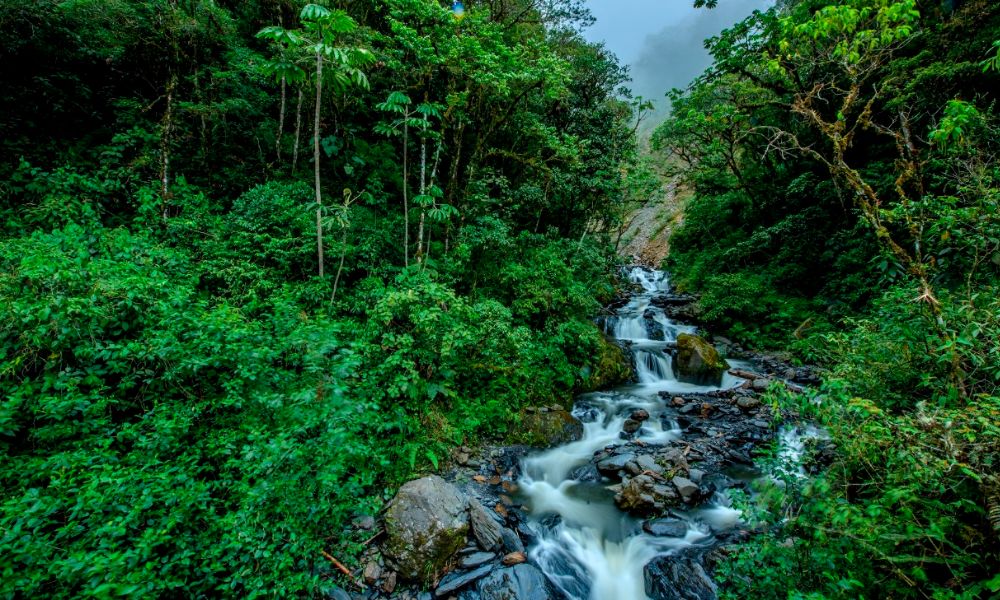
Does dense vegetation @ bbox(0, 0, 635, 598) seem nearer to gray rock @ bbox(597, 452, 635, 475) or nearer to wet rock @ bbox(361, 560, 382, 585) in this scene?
wet rock @ bbox(361, 560, 382, 585)

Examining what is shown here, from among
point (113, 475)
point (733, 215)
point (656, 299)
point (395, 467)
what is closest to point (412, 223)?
point (395, 467)

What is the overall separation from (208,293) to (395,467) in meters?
3.98

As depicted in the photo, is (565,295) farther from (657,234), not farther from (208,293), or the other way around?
(657,234)

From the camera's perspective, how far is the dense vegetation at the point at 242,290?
10.6 feet

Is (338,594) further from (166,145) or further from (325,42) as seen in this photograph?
(166,145)

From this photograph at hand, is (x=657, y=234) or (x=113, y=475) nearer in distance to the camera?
(x=113, y=475)

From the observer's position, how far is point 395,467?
17.0ft

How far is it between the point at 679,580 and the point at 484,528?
2429mm

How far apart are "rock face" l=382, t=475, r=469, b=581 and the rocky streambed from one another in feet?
0.04

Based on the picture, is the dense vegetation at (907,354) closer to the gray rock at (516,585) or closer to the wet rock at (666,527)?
the wet rock at (666,527)

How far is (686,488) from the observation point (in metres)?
5.72

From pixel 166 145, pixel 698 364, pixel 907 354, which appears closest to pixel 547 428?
pixel 907 354

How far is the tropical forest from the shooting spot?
3.06 meters

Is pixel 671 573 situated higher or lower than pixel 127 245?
lower
